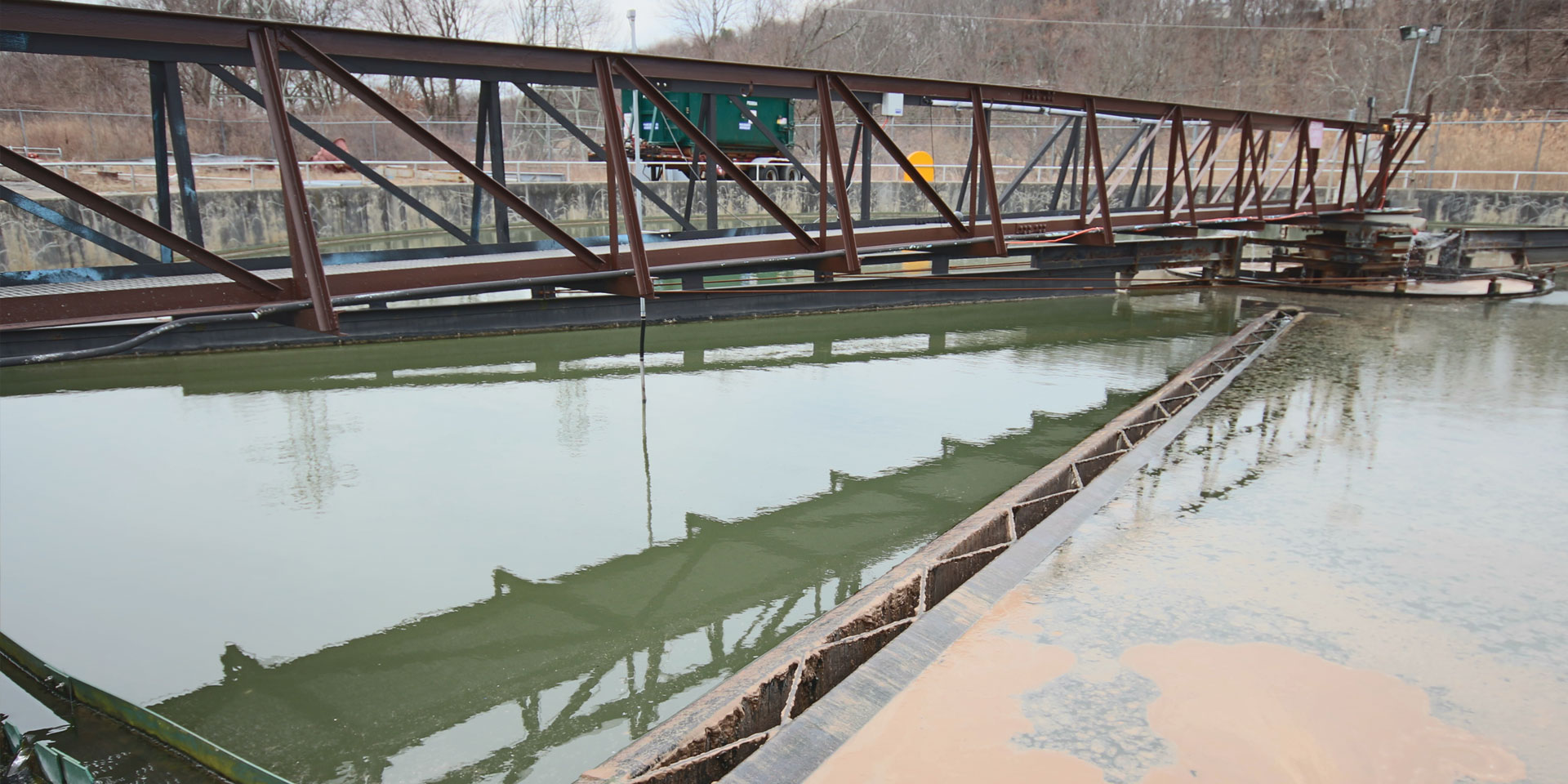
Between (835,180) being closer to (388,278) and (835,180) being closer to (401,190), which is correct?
(401,190)

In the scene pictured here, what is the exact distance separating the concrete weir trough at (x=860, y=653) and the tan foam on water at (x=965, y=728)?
84 mm

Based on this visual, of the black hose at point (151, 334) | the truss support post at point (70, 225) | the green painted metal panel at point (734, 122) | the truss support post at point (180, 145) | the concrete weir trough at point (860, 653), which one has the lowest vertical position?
the concrete weir trough at point (860, 653)

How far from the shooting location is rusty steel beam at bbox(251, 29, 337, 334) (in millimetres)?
4613

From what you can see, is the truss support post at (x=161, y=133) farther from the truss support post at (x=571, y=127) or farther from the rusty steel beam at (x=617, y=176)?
the rusty steel beam at (x=617, y=176)

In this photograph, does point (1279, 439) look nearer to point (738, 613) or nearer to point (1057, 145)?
point (738, 613)

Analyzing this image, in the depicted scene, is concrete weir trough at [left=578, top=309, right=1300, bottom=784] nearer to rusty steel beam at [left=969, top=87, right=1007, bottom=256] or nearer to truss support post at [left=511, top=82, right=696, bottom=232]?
rusty steel beam at [left=969, top=87, right=1007, bottom=256]

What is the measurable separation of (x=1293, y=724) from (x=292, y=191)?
16.8 ft

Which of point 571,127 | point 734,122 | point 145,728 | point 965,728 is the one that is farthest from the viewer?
point 734,122

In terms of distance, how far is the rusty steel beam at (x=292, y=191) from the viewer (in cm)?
461

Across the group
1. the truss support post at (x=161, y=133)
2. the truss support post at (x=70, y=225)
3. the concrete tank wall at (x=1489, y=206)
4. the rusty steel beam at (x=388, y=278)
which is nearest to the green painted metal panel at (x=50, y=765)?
the rusty steel beam at (x=388, y=278)

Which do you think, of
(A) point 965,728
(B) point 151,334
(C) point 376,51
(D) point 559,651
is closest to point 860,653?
(A) point 965,728

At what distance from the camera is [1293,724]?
3340mm

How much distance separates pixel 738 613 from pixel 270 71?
3.69 meters

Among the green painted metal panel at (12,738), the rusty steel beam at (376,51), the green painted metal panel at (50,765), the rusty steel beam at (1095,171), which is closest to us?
the green painted metal panel at (50,765)
